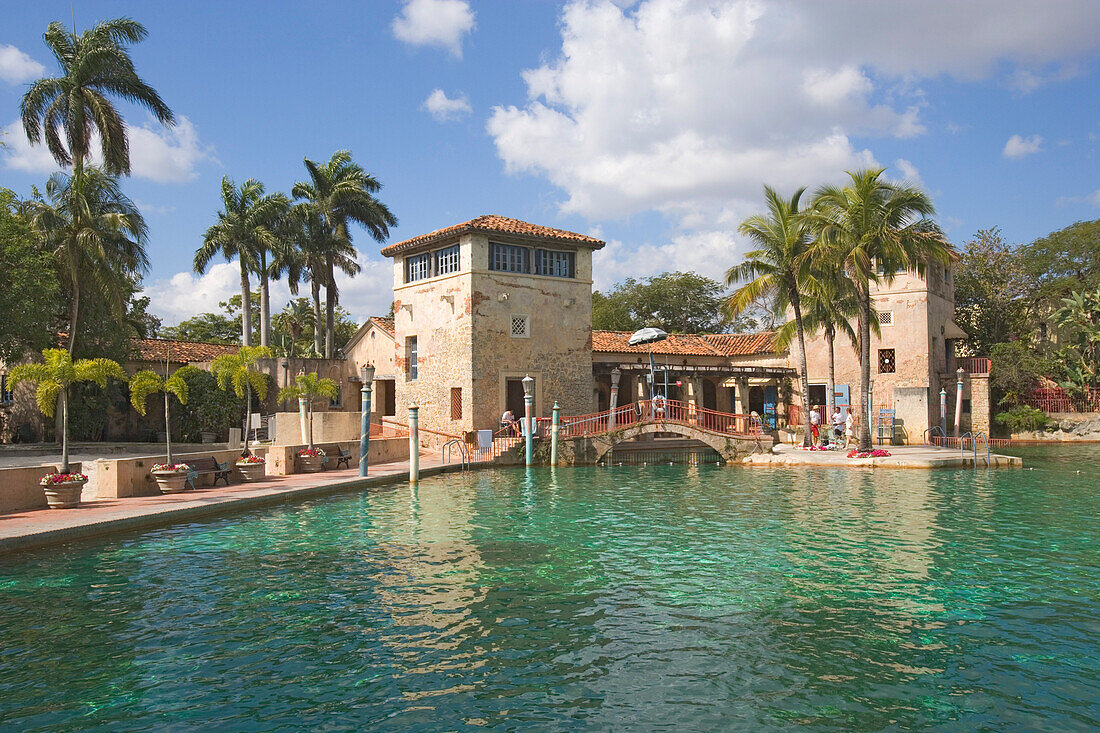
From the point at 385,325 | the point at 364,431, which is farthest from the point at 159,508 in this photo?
the point at 385,325

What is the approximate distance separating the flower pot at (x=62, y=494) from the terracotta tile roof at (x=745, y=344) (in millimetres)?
30150

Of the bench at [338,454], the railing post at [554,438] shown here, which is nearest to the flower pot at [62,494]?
the bench at [338,454]

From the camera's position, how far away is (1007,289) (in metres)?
44.0

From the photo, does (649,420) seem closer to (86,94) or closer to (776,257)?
(776,257)

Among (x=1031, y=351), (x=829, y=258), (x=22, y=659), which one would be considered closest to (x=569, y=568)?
(x=22, y=659)

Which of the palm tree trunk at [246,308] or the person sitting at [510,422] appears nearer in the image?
the person sitting at [510,422]

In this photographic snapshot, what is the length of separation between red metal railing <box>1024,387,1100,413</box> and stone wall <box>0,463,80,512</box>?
43353mm

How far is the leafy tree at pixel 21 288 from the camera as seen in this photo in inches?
1049

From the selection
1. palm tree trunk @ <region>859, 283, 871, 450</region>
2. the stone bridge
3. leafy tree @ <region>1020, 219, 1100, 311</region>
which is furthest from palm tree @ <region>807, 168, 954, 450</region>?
leafy tree @ <region>1020, 219, 1100, 311</region>

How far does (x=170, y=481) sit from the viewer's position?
1697 cm

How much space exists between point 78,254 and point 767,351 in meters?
30.4

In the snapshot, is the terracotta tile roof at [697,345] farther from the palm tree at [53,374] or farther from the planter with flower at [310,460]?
the palm tree at [53,374]

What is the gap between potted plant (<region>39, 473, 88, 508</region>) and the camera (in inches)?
562

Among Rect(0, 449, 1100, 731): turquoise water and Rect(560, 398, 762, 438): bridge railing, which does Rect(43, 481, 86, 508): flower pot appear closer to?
Rect(0, 449, 1100, 731): turquoise water
